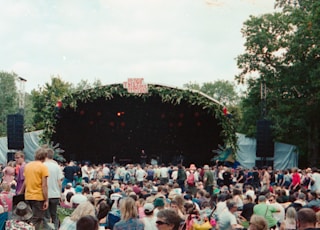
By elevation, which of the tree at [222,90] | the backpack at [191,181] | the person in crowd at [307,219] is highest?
the tree at [222,90]

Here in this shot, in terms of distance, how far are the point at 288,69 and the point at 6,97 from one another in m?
48.3

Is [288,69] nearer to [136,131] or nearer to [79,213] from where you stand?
[136,131]

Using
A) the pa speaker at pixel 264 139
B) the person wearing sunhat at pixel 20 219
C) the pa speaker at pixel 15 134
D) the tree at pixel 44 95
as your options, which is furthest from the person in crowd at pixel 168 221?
the tree at pixel 44 95

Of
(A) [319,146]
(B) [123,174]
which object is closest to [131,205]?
(B) [123,174]

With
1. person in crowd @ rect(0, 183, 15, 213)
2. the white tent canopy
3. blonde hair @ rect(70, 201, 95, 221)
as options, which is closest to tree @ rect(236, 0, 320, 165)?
the white tent canopy

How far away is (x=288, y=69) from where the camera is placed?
3275 cm

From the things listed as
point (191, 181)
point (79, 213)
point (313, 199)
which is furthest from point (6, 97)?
point (79, 213)

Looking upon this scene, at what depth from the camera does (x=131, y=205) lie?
6438 millimetres

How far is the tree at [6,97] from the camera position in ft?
219

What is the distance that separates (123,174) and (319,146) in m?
15.7

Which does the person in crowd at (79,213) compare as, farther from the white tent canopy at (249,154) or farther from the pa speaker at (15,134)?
the white tent canopy at (249,154)

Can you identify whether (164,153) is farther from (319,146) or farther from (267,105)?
(319,146)

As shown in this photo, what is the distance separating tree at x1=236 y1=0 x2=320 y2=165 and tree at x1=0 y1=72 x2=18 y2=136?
39.6m

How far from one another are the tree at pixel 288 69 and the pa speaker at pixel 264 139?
3.59 meters
